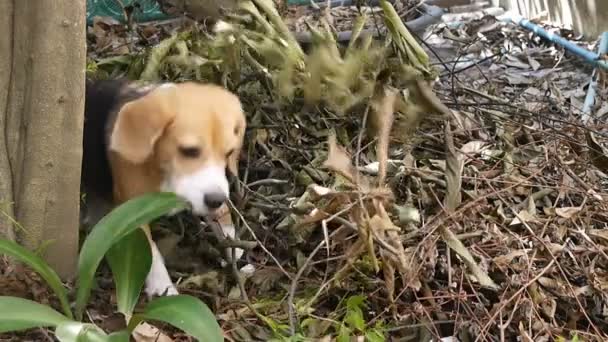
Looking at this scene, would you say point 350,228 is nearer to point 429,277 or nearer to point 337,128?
point 429,277

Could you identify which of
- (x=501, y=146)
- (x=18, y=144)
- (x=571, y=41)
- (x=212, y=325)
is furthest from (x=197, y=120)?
(x=571, y=41)

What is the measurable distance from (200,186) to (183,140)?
0.15 meters

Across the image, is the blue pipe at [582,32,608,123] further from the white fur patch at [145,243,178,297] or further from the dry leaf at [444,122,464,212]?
the white fur patch at [145,243,178,297]

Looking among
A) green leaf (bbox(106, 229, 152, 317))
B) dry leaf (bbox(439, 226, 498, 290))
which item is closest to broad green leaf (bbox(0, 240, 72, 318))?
green leaf (bbox(106, 229, 152, 317))

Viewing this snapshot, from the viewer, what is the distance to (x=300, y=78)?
294cm

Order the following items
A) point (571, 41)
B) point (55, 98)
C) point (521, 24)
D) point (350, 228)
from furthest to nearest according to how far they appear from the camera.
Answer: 1. point (521, 24)
2. point (571, 41)
3. point (350, 228)
4. point (55, 98)

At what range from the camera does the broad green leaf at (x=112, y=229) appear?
211cm

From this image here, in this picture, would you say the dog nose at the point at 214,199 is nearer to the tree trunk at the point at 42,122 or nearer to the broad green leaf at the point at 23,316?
the tree trunk at the point at 42,122

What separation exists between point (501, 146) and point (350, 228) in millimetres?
1054

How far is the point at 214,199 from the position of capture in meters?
2.42

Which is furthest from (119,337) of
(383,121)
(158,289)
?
(383,121)

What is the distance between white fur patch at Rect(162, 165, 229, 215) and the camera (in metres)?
2.41

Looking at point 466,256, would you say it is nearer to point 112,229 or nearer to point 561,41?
point 112,229

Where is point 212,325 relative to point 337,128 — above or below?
above
